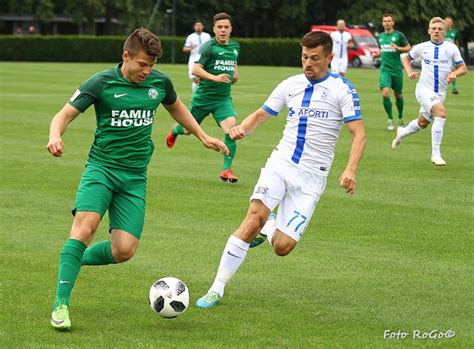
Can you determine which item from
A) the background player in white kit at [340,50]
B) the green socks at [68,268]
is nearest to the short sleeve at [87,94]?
the green socks at [68,268]

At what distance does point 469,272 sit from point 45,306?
155 inches

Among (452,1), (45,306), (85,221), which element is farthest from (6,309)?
(452,1)

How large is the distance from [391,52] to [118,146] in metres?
17.1

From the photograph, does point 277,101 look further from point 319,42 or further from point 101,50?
point 101,50

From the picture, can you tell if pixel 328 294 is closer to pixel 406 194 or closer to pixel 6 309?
pixel 6 309

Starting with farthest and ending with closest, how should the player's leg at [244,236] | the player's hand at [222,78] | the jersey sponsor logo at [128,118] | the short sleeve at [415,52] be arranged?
1. the short sleeve at [415,52]
2. the player's hand at [222,78]
3. the player's leg at [244,236]
4. the jersey sponsor logo at [128,118]

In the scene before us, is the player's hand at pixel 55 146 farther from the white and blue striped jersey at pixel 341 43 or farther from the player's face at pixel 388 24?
the white and blue striped jersey at pixel 341 43

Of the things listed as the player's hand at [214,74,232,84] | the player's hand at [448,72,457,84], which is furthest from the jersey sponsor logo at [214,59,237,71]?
the player's hand at [448,72,457,84]

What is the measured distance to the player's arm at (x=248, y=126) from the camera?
27.4 feet

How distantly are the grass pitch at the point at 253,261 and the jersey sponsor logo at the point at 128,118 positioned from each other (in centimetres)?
145

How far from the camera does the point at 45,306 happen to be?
8055 mm

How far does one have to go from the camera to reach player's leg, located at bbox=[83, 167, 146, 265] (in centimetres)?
781

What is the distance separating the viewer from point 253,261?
10000 millimetres

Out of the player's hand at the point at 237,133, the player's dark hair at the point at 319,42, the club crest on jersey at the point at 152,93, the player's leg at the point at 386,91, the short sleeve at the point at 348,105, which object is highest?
the player's dark hair at the point at 319,42
